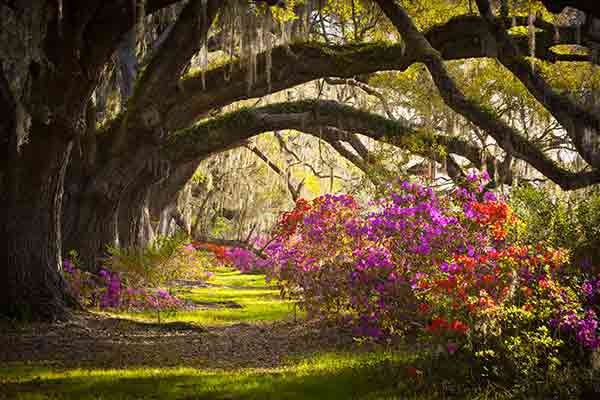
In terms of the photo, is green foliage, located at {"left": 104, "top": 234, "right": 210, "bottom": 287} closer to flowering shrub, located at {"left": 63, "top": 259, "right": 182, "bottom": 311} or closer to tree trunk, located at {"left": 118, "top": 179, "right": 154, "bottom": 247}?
flowering shrub, located at {"left": 63, "top": 259, "right": 182, "bottom": 311}

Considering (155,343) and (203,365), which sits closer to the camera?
(203,365)

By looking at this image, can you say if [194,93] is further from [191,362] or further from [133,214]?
[191,362]

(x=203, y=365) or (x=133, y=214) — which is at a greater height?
(x=133, y=214)

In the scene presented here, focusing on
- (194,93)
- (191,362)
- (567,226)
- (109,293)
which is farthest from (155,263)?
(567,226)

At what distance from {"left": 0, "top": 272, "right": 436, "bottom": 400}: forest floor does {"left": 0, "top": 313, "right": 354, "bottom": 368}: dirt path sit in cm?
1

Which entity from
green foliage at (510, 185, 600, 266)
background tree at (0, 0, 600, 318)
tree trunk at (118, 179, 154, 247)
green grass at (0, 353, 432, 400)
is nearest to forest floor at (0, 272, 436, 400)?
green grass at (0, 353, 432, 400)

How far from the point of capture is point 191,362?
6816 mm

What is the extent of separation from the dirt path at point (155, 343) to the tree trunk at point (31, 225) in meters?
0.43

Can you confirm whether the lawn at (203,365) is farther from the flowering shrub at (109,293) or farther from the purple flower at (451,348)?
the flowering shrub at (109,293)

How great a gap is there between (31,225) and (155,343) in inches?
92.2

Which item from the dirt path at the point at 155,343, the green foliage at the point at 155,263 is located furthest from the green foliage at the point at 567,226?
the green foliage at the point at 155,263

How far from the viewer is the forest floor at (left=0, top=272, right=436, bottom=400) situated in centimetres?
525

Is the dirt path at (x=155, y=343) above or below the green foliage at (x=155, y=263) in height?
below

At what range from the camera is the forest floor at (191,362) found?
5246 mm
